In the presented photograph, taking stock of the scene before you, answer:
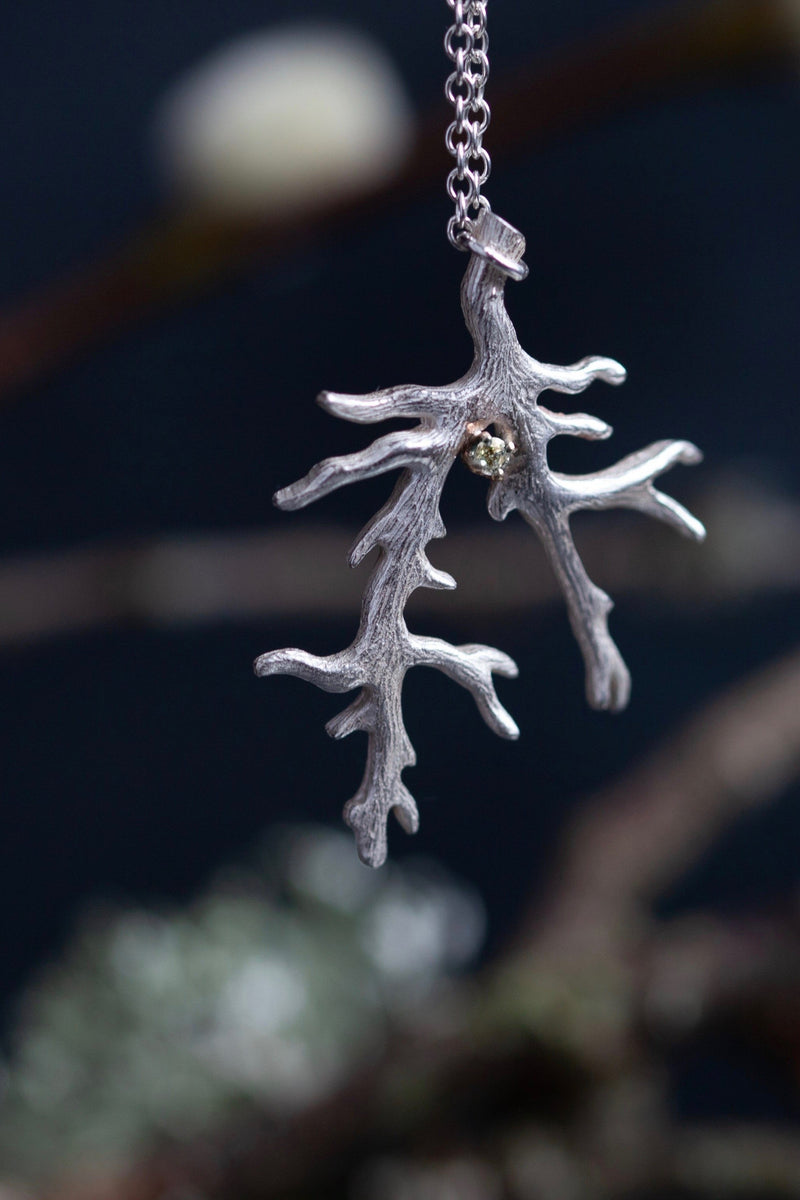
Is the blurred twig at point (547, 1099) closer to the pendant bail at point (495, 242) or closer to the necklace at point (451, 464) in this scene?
the necklace at point (451, 464)

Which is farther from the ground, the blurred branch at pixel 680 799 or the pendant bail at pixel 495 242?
the blurred branch at pixel 680 799

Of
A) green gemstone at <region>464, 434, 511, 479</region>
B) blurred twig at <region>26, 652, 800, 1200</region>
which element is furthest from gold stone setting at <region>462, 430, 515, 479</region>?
blurred twig at <region>26, 652, 800, 1200</region>

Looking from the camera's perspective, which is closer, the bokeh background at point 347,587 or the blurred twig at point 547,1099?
the blurred twig at point 547,1099

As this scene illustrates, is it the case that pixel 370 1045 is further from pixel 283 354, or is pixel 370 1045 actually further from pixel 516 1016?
pixel 283 354

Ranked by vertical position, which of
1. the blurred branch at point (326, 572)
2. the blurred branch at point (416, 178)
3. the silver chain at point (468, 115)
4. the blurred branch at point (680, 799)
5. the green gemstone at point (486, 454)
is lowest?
the green gemstone at point (486, 454)

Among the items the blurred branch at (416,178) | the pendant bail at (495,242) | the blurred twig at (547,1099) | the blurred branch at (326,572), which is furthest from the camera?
the blurred branch at (326,572)

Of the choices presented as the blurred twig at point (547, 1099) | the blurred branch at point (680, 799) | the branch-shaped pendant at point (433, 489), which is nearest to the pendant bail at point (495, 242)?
the branch-shaped pendant at point (433, 489)

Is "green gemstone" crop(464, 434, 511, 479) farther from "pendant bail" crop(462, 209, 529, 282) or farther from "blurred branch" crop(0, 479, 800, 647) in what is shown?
"blurred branch" crop(0, 479, 800, 647)
